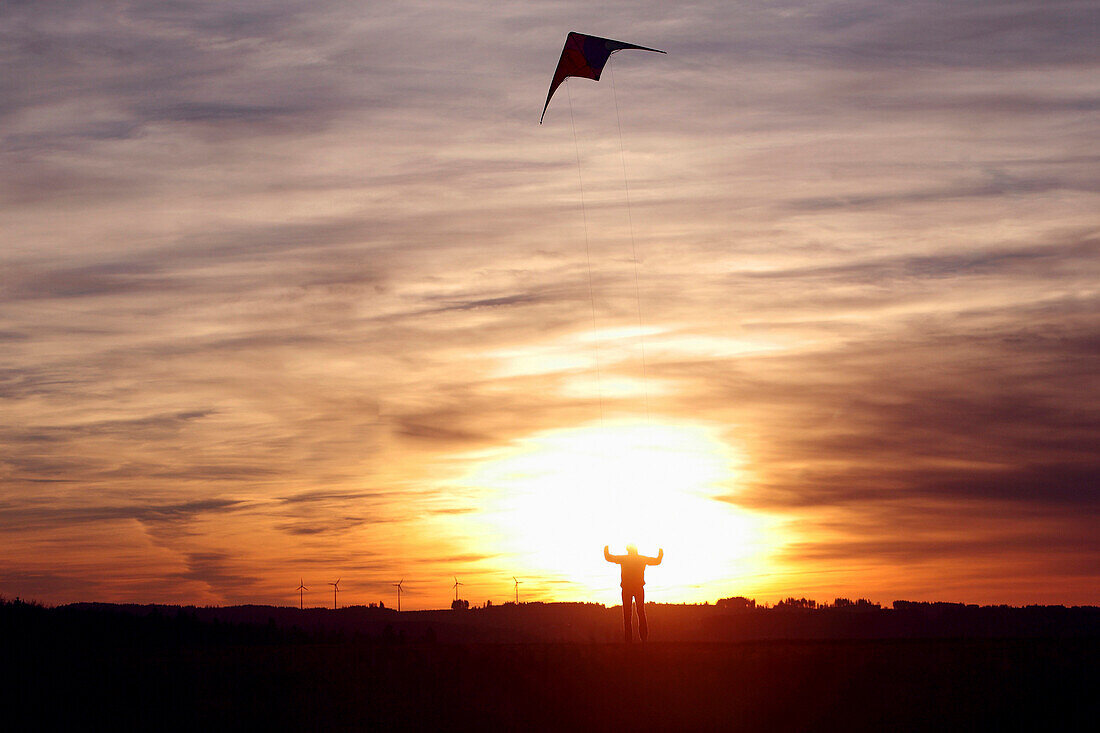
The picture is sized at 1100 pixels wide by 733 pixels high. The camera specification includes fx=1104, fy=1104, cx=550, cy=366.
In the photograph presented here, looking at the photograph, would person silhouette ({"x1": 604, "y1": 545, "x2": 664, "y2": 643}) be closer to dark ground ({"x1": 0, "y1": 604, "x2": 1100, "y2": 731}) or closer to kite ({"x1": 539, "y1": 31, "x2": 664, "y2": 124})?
dark ground ({"x1": 0, "y1": 604, "x2": 1100, "y2": 731})

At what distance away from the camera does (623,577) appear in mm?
37875

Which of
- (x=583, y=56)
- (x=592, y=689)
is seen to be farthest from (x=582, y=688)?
(x=583, y=56)

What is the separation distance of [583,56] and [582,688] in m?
26.6

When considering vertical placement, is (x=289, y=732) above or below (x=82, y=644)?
below

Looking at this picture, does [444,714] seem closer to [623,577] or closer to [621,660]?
[621,660]

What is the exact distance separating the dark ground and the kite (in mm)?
23902

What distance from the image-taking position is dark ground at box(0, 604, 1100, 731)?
30812 mm

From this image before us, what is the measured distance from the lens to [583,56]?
1832 inches

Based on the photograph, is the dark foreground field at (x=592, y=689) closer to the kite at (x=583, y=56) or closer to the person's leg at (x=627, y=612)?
the person's leg at (x=627, y=612)

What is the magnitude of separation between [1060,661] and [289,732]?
901 inches

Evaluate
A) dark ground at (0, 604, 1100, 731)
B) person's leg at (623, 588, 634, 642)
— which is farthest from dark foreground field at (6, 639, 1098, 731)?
person's leg at (623, 588, 634, 642)

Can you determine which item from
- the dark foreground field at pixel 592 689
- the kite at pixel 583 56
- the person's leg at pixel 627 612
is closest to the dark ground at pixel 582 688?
the dark foreground field at pixel 592 689

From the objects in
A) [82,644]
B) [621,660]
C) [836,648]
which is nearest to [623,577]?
[621,660]

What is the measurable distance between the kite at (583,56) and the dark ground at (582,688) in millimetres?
23902
